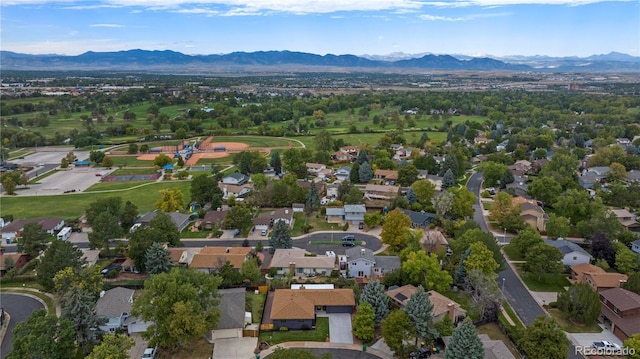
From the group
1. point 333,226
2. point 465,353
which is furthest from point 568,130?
point 465,353

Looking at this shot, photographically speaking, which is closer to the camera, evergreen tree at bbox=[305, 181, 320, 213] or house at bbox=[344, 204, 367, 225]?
house at bbox=[344, 204, 367, 225]

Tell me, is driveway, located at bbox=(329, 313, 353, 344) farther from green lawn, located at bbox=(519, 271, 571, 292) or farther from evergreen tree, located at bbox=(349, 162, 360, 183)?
evergreen tree, located at bbox=(349, 162, 360, 183)

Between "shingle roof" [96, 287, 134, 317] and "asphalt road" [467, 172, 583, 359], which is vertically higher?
"shingle roof" [96, 287, 134, 317]

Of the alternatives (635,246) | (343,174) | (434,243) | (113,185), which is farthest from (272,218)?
(635,246)

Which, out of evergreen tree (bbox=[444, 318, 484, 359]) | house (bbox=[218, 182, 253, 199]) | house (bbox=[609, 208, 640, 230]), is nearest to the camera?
evergreen tree (bbox=[444, 318, 484, 359])

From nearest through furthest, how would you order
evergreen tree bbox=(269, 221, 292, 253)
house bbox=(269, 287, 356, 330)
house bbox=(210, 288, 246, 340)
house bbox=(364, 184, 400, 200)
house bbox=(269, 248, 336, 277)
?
house bbox=(210, 288, 246, 340), house bbox=(269, 287, 356, 330), house bbox=(269, 248, 336, 277), evergreen tree bbox=(269, 221, 292, 253), house bbox=(364, 184, 400, 200)

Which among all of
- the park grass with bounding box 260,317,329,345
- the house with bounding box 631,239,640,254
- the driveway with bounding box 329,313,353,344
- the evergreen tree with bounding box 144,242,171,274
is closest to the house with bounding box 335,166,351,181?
the evergreen tree with bounding box 144,242,171,274

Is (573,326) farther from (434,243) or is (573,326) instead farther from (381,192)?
(381,192)
